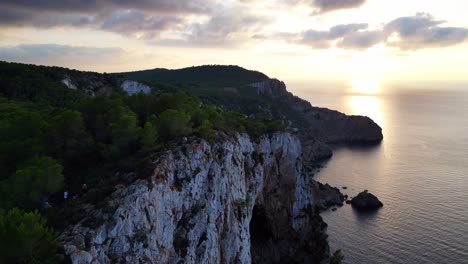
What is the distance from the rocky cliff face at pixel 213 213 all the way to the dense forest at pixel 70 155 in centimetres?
168

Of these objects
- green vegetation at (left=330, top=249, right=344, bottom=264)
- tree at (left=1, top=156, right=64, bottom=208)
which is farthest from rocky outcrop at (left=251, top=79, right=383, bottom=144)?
tree at (left=1, top=156, right=64, bottom=208)

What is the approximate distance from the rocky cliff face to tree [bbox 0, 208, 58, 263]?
1.30 metres

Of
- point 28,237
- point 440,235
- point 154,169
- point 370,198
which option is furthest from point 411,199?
point 28,237

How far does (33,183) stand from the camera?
2669 centimetres

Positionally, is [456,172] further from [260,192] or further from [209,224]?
[209,224]

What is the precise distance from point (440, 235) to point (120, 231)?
62.6m

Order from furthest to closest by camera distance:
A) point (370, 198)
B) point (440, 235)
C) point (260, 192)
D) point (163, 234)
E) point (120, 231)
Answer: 1. point (370, 198)
2. point (440, 235)
3. point (260, 192)
4. point (163, 234)
5. point (120, 231)

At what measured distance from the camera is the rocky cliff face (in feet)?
82.9

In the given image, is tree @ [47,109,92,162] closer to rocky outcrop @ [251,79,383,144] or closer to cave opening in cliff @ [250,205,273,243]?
cave opening in cliff @ [250,205,273,243]

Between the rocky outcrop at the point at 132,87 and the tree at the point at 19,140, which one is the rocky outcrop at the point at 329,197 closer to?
the rocky outcrop at the point at 132,87

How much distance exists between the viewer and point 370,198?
283 ft

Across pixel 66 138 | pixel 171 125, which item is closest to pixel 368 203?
pixel 171 125

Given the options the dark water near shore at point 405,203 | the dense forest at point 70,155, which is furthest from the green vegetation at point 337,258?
the dense forest at point 70,155

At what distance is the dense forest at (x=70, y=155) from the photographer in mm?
20969
